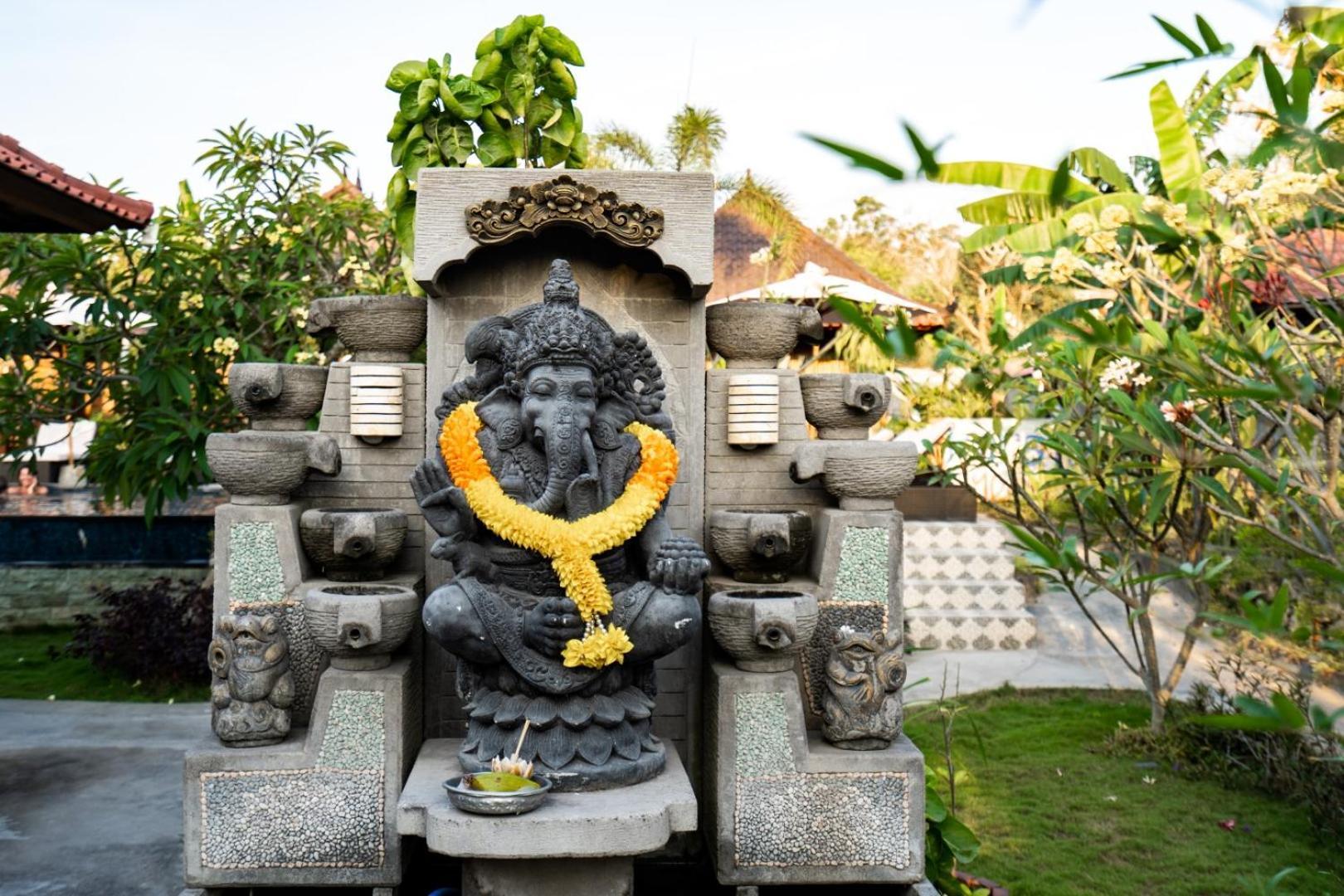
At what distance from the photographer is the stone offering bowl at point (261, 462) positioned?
14.4 feet

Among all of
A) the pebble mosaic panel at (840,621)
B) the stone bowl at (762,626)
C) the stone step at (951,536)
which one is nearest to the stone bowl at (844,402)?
the pebble mosaic panel at (840,621)

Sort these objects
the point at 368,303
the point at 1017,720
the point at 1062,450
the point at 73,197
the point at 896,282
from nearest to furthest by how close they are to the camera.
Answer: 1. the point at 368,303
2. the point at 1062,450
3. the point at 73,197
4. the point at 1017,720
5. the point at 896,282

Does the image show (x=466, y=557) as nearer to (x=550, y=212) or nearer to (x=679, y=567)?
(x=679, y=567)

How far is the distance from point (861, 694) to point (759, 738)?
1.36ft

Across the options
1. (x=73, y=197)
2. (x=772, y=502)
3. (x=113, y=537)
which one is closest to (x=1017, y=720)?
(x=772, y=502)

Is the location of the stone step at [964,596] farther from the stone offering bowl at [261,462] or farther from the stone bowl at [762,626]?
the stone offering bowl at [261,462]

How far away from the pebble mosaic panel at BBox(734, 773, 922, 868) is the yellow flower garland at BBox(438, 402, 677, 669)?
2.53 ft

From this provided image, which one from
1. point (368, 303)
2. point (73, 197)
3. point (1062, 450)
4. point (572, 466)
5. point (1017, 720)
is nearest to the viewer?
point (572, 466)

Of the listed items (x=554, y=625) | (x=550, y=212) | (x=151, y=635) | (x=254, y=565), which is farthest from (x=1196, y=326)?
(x=151, y=635)

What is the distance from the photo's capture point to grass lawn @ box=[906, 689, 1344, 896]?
16.5 ft

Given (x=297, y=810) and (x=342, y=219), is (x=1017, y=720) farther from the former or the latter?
(x=342, y=219)

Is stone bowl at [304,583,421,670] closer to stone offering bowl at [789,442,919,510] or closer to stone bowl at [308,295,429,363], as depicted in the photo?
stone bowl at [308,295,429,363]

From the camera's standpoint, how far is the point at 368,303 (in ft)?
15.6

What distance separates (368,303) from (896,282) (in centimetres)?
2252
